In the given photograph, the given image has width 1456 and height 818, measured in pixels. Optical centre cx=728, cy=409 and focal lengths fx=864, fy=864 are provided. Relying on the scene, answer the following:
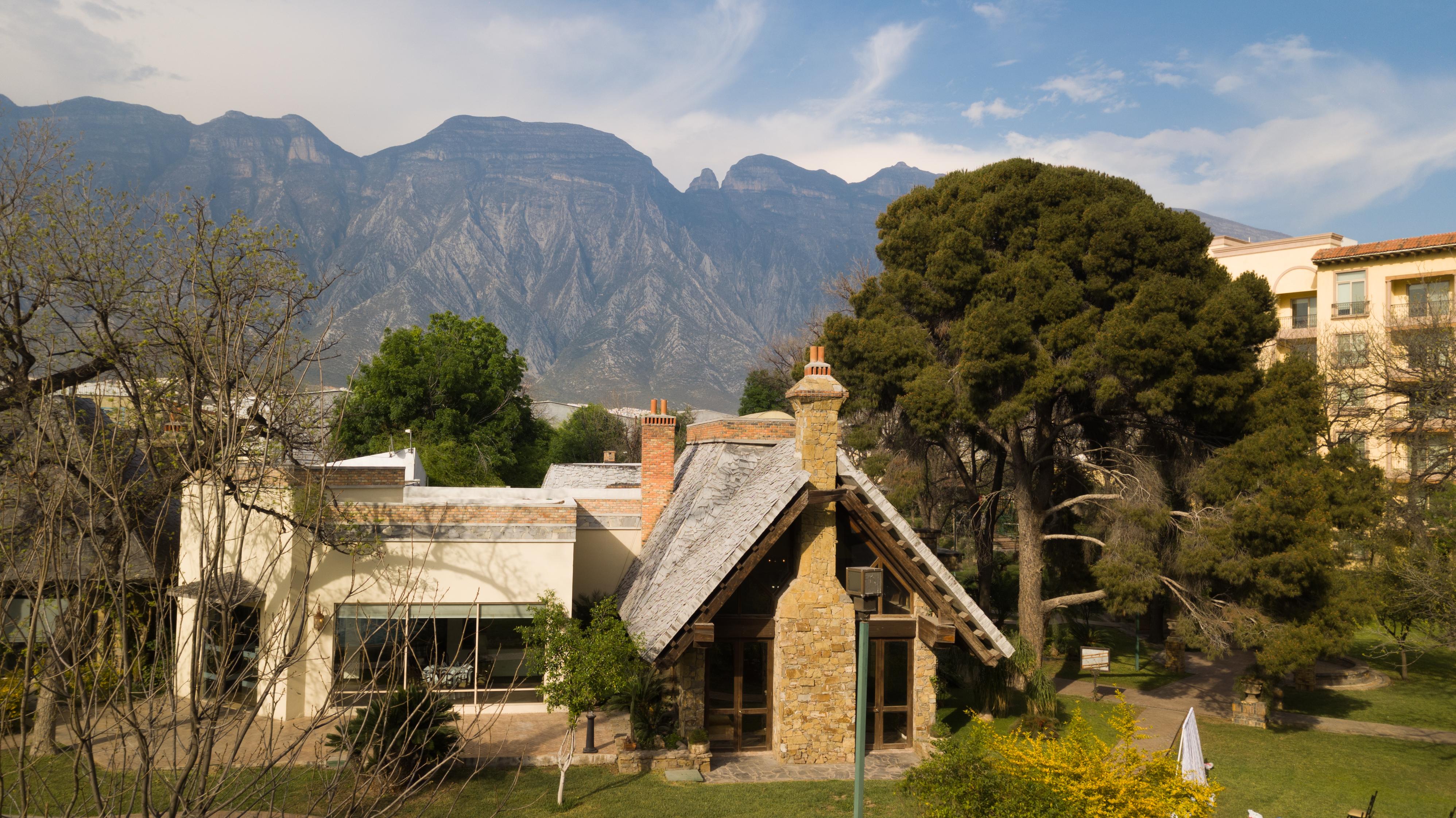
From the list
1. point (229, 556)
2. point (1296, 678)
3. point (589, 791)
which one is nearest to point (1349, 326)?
point (1296, 678)

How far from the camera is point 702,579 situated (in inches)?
654

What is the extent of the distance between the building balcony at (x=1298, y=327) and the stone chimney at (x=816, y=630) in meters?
39.4

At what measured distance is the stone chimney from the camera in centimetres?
1702

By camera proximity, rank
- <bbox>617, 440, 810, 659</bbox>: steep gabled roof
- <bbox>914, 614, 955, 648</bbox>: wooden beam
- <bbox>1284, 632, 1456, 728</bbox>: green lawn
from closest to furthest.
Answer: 1. <bbox>617, 440, 810, 659</bbox>: steep gabled roof
2. <bbox>914, 614, 955, 648</bbox>: wooden beam
3. <bbox>1284, 632, 1456, 728</bbox>: green lawn

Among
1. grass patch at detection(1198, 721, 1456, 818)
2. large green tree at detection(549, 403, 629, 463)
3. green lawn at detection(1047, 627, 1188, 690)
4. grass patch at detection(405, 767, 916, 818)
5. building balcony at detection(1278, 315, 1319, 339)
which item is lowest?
grass patch at detection(1198, 721, 1456, 818)

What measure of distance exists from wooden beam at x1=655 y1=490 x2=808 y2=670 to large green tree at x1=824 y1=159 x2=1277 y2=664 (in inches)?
308

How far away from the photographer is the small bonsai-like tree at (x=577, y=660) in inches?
604

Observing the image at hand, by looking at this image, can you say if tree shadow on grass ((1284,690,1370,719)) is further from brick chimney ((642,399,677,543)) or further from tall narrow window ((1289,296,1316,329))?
tall narrow window ((1289,296,1316,329))

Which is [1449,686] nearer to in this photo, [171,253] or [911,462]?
[911,462]

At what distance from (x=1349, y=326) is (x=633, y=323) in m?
142

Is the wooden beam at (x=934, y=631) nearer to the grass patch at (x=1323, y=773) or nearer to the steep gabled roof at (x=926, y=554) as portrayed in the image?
the steep gabled roof at (x=926, y=554)

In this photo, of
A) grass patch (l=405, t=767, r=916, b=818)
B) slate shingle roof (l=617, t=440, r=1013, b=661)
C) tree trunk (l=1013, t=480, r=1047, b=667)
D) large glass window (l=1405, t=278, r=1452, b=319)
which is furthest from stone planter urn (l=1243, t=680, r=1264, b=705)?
large glass window (l=1405, t=278, r=1452, b=319)

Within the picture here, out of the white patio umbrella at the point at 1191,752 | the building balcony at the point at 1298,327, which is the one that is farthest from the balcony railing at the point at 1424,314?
the white patio umbrella at the point at 1191,752

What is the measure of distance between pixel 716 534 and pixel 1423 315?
99.4 ft
